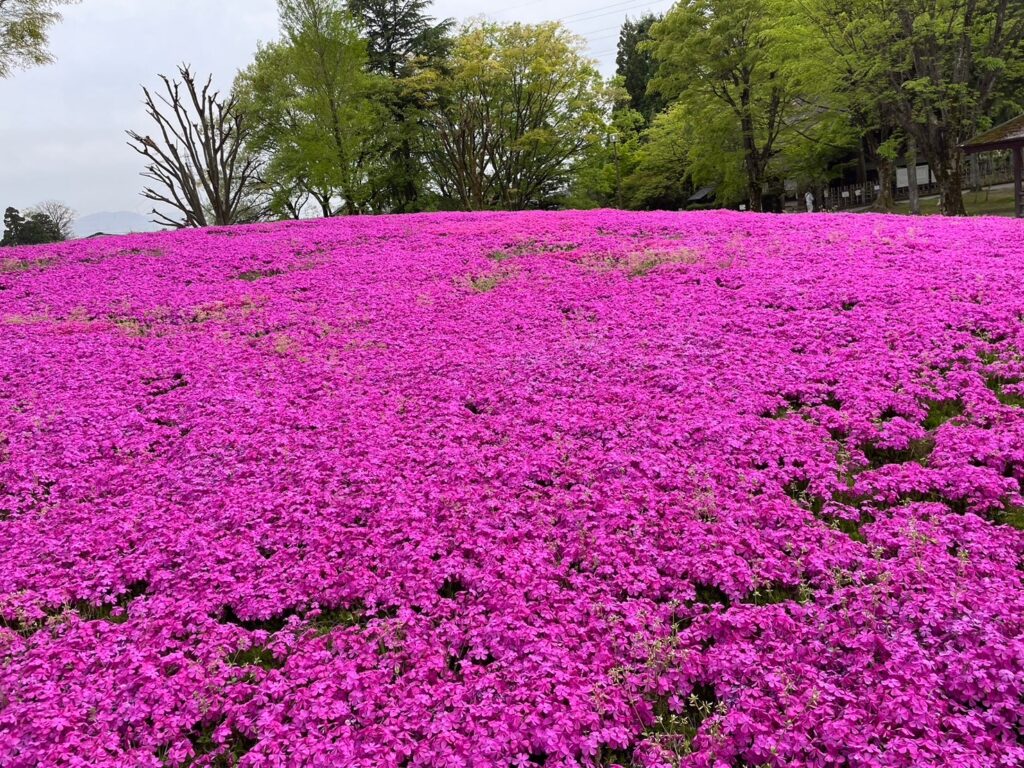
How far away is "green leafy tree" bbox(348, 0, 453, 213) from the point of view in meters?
45.1

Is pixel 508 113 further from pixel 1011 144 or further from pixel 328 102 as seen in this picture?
pixel 1011 144

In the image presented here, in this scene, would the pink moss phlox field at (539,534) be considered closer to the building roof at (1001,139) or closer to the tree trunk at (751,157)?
the building roof at (1001,139)

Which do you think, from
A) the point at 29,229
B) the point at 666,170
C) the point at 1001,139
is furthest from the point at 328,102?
the point at 29,229

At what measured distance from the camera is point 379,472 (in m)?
6.76

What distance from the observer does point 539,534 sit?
18.3ft

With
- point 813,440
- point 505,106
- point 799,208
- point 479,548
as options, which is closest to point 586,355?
point 813,440

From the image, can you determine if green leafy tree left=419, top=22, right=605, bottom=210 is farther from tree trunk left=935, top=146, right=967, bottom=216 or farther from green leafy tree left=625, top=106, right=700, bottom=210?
tree trunk left=935, top=146, right=967, bottom=216

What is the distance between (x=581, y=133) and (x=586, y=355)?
42.8m

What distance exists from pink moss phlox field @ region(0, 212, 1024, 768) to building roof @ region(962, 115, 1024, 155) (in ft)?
50.2

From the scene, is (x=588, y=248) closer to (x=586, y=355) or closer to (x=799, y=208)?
(x=586, y=355)

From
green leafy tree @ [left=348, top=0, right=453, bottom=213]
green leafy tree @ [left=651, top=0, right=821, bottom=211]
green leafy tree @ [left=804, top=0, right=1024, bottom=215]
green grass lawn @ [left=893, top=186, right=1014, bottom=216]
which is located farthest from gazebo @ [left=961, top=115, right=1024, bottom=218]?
green leafy tree @ [left=348, top=0, right=453, bottom=213]

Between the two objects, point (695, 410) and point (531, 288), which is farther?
point (531, 288)

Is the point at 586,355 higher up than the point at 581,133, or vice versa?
the point at 581,133

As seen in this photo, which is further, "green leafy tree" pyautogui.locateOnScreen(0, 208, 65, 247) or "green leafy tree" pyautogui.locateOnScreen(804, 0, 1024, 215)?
"green leafy tree" pyautogui.locateOnScreen(0, 208, 65, 247)
